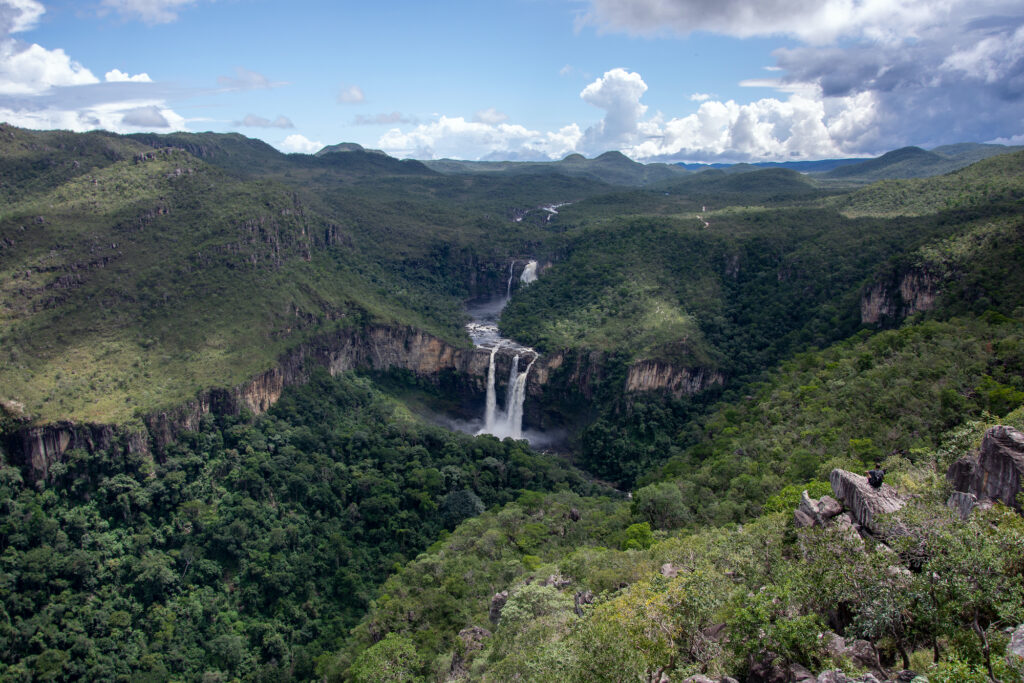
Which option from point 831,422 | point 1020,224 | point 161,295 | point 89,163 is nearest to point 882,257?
point 1020,224

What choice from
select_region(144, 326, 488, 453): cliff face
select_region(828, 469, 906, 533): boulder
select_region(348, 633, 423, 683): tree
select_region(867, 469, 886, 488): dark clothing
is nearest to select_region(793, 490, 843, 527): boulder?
select_region(828, 469, 906, 533): boulder

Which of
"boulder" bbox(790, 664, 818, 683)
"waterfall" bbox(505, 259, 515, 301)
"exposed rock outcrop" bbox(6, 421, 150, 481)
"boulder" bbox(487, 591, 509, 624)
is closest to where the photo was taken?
"boulder" bbox(790, 664, 818, 683)

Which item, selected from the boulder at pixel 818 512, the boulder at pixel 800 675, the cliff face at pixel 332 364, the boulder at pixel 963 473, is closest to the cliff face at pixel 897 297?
the boulder at pixel 963 473

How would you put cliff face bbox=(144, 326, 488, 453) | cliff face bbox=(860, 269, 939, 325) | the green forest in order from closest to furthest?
the green forest → cliff face bbox=(144, 326, 488, 453) → cliff face bbox=(860, 269, 939, 325)

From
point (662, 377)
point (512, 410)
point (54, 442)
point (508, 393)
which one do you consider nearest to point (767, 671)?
point (54, 442)

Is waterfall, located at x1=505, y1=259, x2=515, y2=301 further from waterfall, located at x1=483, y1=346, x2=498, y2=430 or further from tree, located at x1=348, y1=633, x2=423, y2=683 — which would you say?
tree, located at x1=348, y1=633, x2=423, y2=683

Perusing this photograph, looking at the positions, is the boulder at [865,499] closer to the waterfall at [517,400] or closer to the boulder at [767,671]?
the boulder at [767,671]
